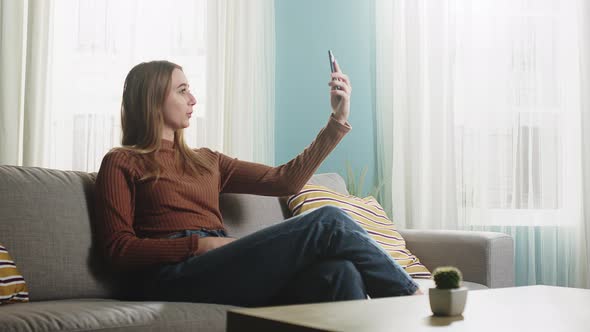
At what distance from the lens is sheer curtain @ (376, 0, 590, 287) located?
150 inches

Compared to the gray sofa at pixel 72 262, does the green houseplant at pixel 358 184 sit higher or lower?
higher

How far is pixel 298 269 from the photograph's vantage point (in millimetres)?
1742

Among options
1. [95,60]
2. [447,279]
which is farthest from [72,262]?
[95,60]

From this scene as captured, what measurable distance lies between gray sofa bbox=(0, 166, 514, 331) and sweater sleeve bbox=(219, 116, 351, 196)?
0.32 ft

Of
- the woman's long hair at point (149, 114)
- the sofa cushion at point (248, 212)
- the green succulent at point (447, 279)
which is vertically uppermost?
the woman's long hair at point (149, 114)

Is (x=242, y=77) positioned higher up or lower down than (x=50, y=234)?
higher up

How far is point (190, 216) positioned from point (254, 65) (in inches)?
71.4

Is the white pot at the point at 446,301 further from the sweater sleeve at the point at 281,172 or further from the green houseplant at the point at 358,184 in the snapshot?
the green houseplant at the point at 358,184

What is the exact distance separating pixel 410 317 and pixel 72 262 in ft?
3.34

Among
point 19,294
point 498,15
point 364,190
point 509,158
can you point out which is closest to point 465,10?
point 498,15

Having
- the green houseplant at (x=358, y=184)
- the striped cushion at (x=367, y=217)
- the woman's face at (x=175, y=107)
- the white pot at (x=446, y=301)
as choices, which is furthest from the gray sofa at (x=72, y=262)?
the green houseplant at (x=358, y=184)

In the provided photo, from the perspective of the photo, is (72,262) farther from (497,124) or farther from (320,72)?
(497,124)

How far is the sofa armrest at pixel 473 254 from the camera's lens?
2.55 metres

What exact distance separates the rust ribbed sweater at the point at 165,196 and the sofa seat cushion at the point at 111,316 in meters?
0.19
